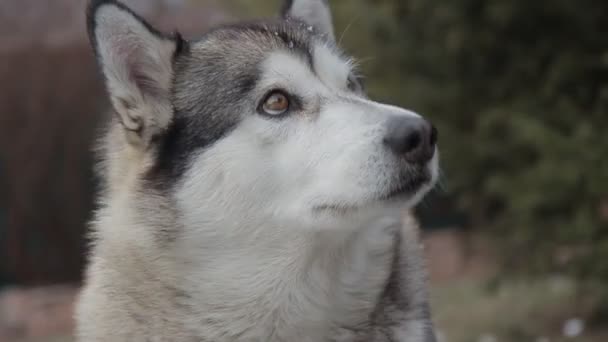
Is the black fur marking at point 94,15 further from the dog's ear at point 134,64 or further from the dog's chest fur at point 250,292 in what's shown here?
the dog's chest fur at point 250,292

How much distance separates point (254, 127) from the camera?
3646mm

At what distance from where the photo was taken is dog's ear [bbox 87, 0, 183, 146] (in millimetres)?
3695

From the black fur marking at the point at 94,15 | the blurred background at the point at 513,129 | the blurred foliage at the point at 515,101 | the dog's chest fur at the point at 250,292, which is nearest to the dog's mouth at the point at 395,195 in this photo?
the dog's chest fur at the point at 250,292

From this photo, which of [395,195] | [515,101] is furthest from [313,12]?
[515,101]

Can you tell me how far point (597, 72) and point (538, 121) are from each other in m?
0.87

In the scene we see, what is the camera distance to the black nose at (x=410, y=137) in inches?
134

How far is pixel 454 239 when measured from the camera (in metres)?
13.3

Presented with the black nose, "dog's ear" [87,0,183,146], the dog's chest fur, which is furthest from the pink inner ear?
the black nose

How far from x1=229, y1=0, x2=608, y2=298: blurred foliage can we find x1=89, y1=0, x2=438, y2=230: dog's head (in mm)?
3985

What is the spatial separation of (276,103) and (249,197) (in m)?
0.37

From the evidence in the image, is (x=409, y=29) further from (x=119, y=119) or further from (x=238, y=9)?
(x=119, y=119)

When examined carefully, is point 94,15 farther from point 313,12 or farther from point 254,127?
point 313,12

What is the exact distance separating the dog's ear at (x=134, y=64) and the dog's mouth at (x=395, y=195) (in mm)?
774

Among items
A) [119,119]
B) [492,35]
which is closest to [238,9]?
[492,35]
